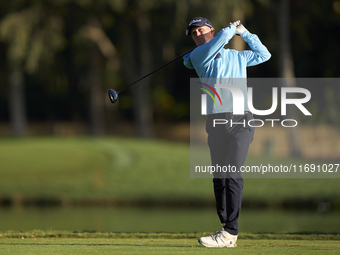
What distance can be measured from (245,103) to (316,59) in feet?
70.1

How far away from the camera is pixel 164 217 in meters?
12.6

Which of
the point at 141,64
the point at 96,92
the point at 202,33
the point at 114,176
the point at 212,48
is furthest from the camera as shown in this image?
the point at 96,92

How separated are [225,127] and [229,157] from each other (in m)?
0.23

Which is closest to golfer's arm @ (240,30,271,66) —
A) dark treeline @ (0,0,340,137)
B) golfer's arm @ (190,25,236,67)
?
golfer's arm @ (190,25,236,67)

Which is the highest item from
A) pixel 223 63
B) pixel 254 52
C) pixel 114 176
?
pixel 254 52

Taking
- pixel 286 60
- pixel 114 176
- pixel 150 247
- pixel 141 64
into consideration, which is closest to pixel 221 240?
pixel 150 247

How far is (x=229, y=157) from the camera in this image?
4.85 m

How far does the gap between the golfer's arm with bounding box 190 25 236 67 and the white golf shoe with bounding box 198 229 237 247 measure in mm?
1320

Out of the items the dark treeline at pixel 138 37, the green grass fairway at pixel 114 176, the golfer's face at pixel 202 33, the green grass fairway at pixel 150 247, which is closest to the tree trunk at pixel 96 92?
the dark treeline at pixel 138 37

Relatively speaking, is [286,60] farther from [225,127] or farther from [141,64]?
[225,127]

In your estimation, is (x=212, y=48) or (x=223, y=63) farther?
(x=223, y=63)

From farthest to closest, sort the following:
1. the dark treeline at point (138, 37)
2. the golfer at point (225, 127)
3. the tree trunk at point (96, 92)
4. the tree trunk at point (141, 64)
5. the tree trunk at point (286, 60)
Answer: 1. the tree trunk at point (96, 92)
2. the tree trunk at point (141, 64)
3. the dark treeline at point (138, 37)
4. the tree trunk at point (286, 60)
5. the golfer at point (225, 127)

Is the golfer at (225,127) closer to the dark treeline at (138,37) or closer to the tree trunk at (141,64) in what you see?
the dark treeline at (138,37)

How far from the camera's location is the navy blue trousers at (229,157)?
4.82 m
